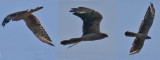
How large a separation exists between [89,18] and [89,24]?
44 cm

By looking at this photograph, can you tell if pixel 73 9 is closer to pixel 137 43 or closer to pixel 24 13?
pixel 24 13

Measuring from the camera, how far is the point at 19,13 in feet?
94.1

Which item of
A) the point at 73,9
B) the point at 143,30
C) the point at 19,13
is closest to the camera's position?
the point at 73,9

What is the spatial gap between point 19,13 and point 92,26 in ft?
14.4

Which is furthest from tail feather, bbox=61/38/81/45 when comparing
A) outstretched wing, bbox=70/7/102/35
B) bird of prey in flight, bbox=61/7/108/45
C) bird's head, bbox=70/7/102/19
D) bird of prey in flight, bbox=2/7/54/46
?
bird of prey in flight, bbox=2/7/54/46

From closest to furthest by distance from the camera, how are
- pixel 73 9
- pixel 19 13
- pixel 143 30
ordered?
pixel 73 9, pixel 19 13, pixel 143 30

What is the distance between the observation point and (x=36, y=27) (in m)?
30.8

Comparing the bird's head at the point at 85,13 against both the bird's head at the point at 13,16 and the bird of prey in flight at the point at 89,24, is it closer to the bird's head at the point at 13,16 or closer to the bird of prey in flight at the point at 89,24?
the bird of prey in flight at the point at 89,24

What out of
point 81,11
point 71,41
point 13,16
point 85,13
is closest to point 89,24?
point 85,13

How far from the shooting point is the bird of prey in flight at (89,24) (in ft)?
88.3

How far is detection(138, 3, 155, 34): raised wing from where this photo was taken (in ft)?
101

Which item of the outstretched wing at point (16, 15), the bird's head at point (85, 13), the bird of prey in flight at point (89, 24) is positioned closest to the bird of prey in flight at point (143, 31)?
the bird of prey in flight at point (89, 24)

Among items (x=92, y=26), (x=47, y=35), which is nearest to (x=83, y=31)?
(x=92, y=26)

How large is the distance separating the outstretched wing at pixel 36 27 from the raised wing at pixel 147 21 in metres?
5.92
